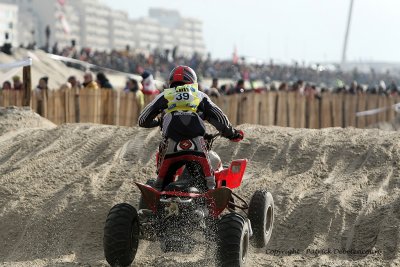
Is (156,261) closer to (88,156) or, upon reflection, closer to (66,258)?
(66,258)

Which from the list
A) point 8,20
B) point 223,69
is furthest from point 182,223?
point 8,20

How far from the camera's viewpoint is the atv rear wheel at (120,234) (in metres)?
7.57

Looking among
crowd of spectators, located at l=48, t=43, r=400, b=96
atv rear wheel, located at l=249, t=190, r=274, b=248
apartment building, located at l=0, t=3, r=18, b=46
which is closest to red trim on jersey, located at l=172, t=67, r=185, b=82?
atv rear wheel, located at l=249, t=190, r=274, b=248

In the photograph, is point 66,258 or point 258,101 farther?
point 258,101

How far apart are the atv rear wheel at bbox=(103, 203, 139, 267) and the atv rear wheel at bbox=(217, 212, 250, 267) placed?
0.84 meters

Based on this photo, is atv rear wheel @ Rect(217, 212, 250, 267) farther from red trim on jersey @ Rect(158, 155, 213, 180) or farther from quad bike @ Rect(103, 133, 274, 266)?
red trim on jersey @ Rect(158, 155, 213, 180)

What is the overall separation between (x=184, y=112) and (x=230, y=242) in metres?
1.38

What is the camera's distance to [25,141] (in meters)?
13.6

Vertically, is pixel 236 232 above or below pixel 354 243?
above

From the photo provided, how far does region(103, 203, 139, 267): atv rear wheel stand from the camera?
7574mm

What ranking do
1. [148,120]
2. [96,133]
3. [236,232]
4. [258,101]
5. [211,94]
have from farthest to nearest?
[258,101], [211,94], [96,133], [148,120], [236,232]

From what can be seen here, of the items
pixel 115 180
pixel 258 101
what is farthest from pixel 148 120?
pixel 258 101

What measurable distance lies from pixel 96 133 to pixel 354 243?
5.77m

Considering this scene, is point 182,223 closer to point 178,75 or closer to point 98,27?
point 178,75
